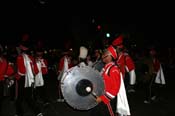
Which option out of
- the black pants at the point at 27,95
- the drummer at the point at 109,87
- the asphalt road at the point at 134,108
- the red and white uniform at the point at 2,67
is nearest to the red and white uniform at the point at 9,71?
the red and white uniform at the point at 2,67

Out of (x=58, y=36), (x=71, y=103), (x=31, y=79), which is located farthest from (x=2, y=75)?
(x=58, y=36)

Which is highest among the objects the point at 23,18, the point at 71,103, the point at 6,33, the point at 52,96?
the point at 23,18

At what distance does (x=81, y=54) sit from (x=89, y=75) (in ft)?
6.61

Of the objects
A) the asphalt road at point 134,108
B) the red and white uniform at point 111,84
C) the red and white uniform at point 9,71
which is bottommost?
the asphalt road at point 134,108

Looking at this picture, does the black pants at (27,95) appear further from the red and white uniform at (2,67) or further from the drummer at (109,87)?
the drummer at (109,87)

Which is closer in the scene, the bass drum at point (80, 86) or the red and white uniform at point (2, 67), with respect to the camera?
the bass drum at point (80, 86)

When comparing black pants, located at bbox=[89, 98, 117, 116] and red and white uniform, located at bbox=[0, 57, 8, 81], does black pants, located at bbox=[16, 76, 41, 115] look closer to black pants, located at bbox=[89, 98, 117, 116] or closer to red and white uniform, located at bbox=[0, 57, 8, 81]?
red and white uniform, located at bbox=[0, 57, 8, 81]

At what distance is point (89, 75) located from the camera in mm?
4047

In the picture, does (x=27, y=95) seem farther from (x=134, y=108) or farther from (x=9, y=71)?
(x=134, y=108)

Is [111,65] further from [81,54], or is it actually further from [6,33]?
[6,33]

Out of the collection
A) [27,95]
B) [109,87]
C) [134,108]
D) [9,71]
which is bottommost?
[134,108]

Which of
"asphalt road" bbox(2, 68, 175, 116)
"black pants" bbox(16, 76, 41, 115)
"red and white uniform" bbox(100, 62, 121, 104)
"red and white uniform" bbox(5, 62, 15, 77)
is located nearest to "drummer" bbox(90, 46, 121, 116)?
"red and white uniform" bbox(100, 62, 121, 104)

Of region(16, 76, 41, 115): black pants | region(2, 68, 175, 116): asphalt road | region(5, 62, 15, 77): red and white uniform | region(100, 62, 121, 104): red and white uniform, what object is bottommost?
region(2, 68, 175, 116): asphalt road

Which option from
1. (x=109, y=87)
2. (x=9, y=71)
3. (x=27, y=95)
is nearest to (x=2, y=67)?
(x=9, y=71)
